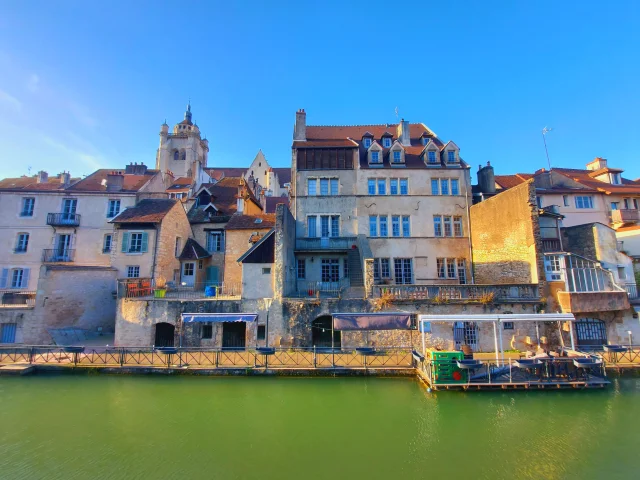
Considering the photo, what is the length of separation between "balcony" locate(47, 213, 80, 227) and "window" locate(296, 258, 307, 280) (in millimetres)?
18935

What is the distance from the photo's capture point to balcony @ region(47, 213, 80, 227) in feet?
86.7

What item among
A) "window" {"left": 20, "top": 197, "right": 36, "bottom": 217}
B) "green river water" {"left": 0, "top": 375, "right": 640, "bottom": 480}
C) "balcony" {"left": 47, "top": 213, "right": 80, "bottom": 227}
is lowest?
"green river water" {"left": 0, "top": 375, "right": 640, "bottom": 480}

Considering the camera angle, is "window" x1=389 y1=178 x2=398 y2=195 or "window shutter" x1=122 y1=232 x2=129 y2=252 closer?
"window shutter" x1=122 y1=232 x2=129 y2=252

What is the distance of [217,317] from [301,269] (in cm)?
774

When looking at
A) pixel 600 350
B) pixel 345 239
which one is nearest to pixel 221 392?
pixel 345 239

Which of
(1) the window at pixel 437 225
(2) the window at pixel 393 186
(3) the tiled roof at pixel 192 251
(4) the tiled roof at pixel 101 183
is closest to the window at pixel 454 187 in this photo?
(1) the window at pixel 437 225

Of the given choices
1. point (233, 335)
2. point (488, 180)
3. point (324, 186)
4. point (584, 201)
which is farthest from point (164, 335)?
point (584, 201)

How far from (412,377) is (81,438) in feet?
39.7

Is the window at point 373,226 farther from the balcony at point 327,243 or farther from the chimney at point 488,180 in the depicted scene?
the chimney at point 488,180

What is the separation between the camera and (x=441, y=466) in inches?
316

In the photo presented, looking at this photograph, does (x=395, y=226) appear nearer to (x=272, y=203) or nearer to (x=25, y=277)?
(x=272, y=203)

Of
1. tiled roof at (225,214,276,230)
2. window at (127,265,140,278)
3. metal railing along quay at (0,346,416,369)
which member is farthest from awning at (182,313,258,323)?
tiled roof at (225,214,276,230)

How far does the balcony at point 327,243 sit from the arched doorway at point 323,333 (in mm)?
6415

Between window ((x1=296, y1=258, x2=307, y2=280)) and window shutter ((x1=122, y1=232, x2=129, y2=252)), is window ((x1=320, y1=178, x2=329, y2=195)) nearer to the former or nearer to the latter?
window ((x1=296, y1=258, x2=307, y2=280))
